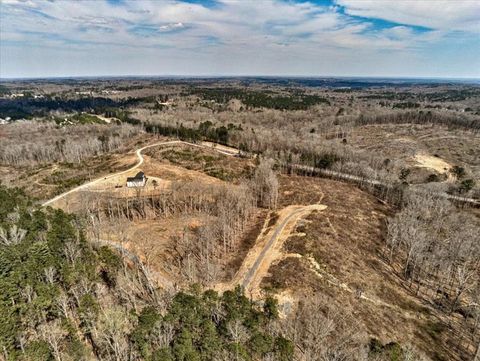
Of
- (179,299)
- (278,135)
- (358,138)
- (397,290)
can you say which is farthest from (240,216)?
(358,138)

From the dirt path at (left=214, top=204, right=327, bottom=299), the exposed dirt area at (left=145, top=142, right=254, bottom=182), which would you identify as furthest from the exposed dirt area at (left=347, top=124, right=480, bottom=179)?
the dirt path at (left=214, top=204, right=327, bottom=299)

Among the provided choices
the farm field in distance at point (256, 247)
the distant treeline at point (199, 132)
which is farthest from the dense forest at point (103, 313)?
the distant treeline at point (199, 132)

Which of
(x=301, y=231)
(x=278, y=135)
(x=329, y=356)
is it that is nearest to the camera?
(x=329, y=356)

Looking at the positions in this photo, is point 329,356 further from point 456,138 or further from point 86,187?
point 456,138

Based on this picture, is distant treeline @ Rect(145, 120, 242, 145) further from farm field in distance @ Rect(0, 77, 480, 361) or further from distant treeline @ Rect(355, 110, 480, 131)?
distant treeline @ Rect(355, 110, 480, 131)

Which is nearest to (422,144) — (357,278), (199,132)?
(199,132)

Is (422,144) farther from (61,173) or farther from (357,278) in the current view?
(61,173)

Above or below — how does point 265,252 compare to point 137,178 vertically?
below
